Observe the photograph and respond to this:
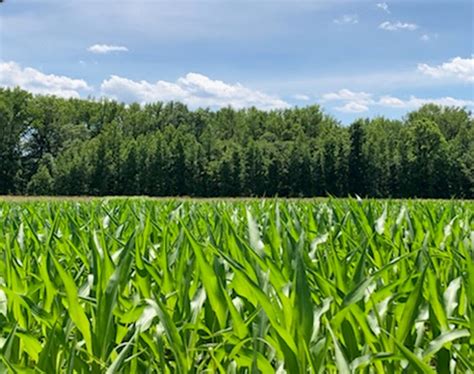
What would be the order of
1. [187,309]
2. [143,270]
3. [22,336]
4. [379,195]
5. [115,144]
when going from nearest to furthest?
[22,336], [187,309], [143,270], [379,195], [115,144]

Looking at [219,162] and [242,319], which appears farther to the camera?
[219,162]

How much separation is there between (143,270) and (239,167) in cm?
5335

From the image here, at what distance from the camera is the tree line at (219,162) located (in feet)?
173

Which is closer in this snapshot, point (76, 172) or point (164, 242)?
point (164, 242)

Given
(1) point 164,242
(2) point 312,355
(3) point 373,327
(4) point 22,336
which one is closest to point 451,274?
(3) point 373,327

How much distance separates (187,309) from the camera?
1.35 meters

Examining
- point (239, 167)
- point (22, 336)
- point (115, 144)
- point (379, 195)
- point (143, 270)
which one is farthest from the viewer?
point (115, 144)

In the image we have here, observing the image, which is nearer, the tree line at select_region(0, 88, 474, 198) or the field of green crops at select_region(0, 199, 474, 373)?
the field of green crops at select_region(0, 199, 474, 373)

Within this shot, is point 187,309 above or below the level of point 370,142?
below

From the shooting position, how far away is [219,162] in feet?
182

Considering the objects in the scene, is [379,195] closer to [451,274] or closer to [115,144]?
[115,144]

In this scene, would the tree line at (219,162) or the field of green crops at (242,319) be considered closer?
the field of green crops at (242,319)

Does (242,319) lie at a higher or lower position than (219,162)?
lower

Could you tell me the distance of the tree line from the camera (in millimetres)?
52781
